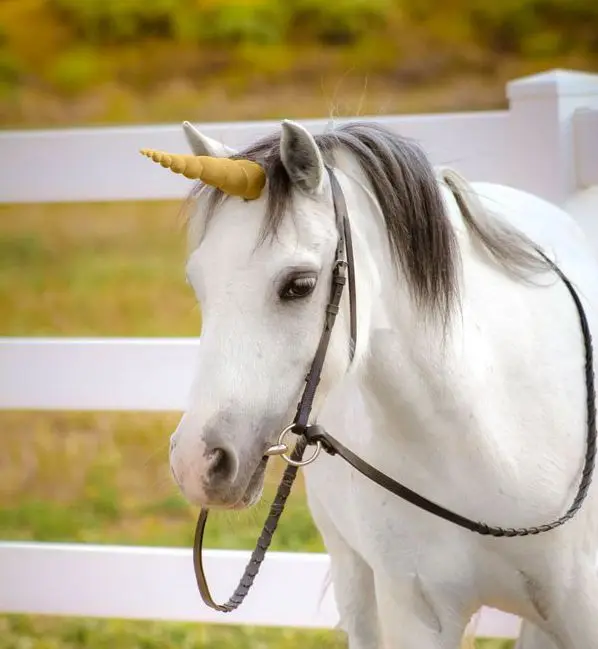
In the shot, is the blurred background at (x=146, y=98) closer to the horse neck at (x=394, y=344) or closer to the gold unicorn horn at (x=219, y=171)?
the horse neck at (x=394, y=344)

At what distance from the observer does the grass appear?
7.44ft

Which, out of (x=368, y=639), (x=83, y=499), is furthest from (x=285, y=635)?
(x=83, y=499)

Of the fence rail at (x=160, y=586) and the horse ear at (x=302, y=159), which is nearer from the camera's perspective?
the horse ear at (x=302, y=159)

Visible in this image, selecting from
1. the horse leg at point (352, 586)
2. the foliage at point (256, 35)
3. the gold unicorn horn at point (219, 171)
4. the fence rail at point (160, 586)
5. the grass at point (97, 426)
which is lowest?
the grass at point (97, 426)

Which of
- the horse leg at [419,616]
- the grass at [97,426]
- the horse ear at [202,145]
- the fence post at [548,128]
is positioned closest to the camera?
the horse ear at [202,145]

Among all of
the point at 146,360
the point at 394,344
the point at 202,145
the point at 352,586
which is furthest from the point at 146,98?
the point at 394,344

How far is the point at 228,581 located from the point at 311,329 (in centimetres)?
94

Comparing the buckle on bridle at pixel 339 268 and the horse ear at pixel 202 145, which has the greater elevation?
the horse ear at pixel 202 145

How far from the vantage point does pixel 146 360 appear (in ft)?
5.16

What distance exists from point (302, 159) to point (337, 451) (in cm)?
28

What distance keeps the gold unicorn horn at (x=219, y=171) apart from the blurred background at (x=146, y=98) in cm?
163

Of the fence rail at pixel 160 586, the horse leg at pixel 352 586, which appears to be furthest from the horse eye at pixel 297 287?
the fence rail at pixel 160 586

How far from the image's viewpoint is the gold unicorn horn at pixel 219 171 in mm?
777

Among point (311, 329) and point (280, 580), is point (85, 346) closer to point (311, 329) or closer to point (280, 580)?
point (280, 580)
